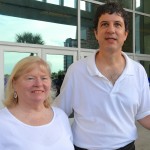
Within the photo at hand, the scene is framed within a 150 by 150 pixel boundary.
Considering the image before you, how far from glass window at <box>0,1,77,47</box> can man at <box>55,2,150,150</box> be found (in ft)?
15.7

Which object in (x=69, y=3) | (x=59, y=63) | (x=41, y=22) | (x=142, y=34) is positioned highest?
(x=69, y=3)

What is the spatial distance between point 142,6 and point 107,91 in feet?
30.5

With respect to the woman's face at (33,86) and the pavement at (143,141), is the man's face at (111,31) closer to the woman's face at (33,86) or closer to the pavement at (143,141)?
the woman's face at (33,86)

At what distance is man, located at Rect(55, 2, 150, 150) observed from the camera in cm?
176

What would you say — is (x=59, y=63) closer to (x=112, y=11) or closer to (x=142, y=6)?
(x=142, y=6)

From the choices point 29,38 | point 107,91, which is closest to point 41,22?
point 29,38

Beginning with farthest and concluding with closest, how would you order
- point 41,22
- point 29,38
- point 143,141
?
point 41,22 < point 29,38 < point 143,141

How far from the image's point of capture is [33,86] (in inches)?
66.5

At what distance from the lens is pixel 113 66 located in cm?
185

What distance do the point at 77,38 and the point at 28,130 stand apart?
6.47m

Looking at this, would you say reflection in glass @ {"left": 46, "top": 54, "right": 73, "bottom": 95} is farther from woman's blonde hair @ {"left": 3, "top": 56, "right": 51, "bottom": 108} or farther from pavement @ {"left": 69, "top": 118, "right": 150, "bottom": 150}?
woman's blonde hair @ {"left": 3, "top": 56, "right": 51, "bottom": 108}

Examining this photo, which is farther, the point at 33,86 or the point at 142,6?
the point at 142,6

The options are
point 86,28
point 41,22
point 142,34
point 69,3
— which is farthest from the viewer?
point 142,34

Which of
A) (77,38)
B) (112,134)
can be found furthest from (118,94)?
(77,38)
